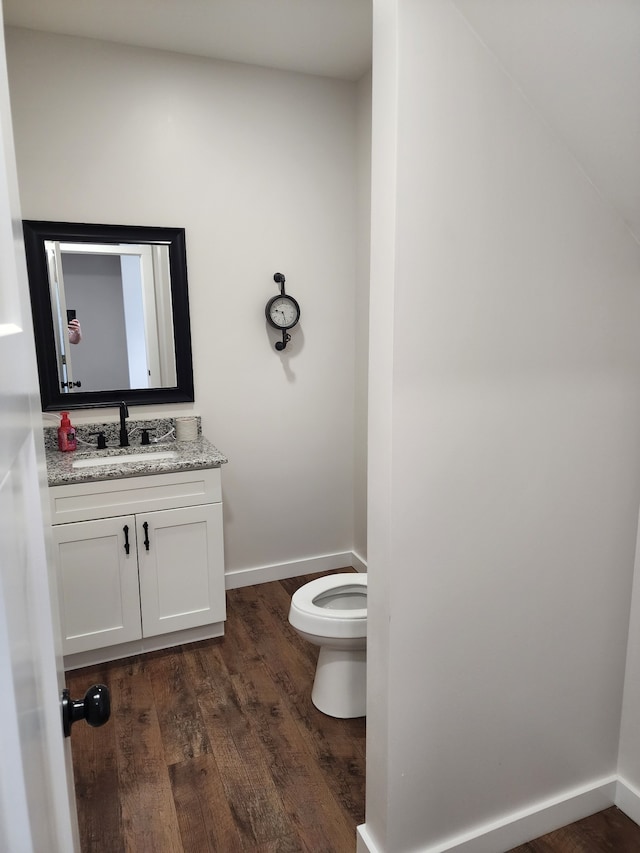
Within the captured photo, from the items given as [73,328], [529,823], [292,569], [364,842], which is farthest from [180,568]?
[529,823]

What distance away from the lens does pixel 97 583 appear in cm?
243

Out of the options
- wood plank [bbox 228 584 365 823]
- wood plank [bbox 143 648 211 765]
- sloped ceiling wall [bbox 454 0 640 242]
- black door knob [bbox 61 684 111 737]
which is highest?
sloped ceiling wall [bbox 454 0 640 242]

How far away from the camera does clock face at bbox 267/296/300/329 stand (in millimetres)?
3062

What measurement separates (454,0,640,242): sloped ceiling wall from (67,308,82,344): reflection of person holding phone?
213 cm

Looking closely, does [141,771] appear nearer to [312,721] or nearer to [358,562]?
[312,721]

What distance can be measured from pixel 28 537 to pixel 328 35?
275 centimetres

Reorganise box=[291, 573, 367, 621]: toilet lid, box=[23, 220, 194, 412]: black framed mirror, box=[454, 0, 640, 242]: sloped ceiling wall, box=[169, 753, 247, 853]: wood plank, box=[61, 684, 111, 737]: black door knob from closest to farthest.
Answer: box=[61, 684, 111, 737]: black door knob < box=[454, 0, 640, 242]: sloped ceiling wall < box=[169, 753, 247, 853]: wood plank < box=[291, 573, 367, 621]: toilet lid < box=[23, 220, 194, 412]: black framed mirror

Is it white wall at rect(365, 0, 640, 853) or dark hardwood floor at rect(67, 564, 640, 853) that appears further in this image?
dark hardwood floor at rect(67, 564, 640, 853)

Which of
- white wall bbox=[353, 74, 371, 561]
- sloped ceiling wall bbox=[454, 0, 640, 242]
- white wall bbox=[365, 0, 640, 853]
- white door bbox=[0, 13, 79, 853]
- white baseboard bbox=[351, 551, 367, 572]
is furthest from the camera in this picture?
white baseboard bbox=[351, 551, 367, 572]

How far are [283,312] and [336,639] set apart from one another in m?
1.76

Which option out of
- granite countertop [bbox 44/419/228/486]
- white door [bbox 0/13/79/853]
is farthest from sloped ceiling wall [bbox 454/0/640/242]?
granite countertop [bbox 44/419/228/486]

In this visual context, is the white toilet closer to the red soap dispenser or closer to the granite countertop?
the granite countertop

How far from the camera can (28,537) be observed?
597mm

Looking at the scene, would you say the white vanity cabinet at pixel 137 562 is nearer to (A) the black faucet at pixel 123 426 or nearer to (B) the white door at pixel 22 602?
(A) the black faucet at pixel 123 426
